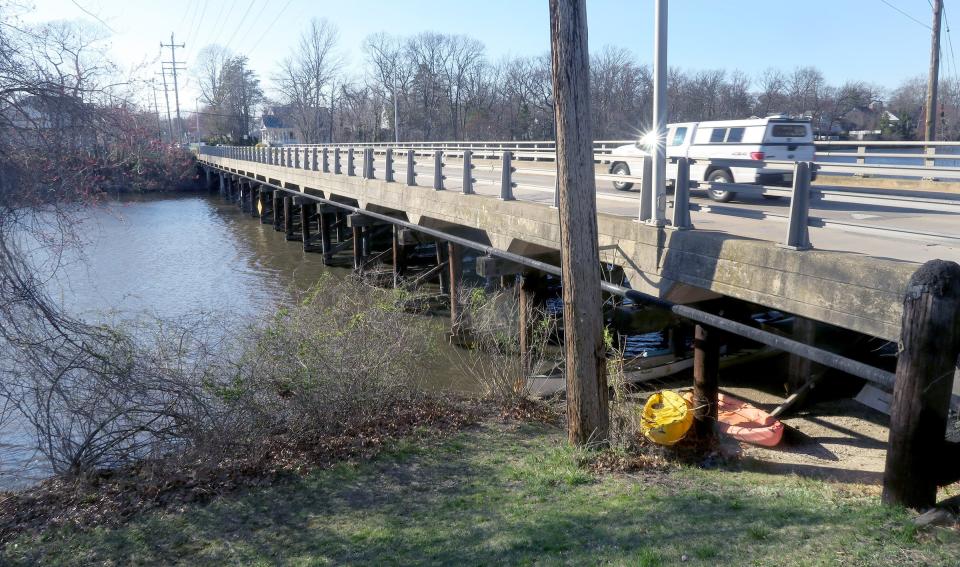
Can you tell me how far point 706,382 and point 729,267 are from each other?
1.25m

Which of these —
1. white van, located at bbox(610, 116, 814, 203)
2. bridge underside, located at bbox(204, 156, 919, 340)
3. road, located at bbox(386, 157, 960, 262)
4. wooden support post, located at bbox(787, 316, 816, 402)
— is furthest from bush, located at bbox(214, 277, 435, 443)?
white van, located at bbox(610, 116, 814, 203)

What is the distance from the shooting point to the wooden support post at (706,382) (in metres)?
6.75

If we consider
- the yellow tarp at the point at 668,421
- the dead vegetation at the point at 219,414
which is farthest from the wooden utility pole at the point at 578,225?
the dead vegetation at the point at 219,414

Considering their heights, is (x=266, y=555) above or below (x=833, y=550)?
below

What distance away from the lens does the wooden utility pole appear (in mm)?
6059

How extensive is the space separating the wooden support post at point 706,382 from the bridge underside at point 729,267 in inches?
26.4

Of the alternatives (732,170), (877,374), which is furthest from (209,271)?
(877,374)

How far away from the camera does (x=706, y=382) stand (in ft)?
22.4

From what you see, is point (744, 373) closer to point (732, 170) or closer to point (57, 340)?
point (732, 170)

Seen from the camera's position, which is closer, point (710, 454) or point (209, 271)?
point (710, 454)

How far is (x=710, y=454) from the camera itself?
6840mm

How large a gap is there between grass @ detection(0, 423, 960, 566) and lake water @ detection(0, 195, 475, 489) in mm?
2312

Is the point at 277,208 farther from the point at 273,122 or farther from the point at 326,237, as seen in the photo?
the point at 273,122

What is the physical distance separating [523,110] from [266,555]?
68.9m
